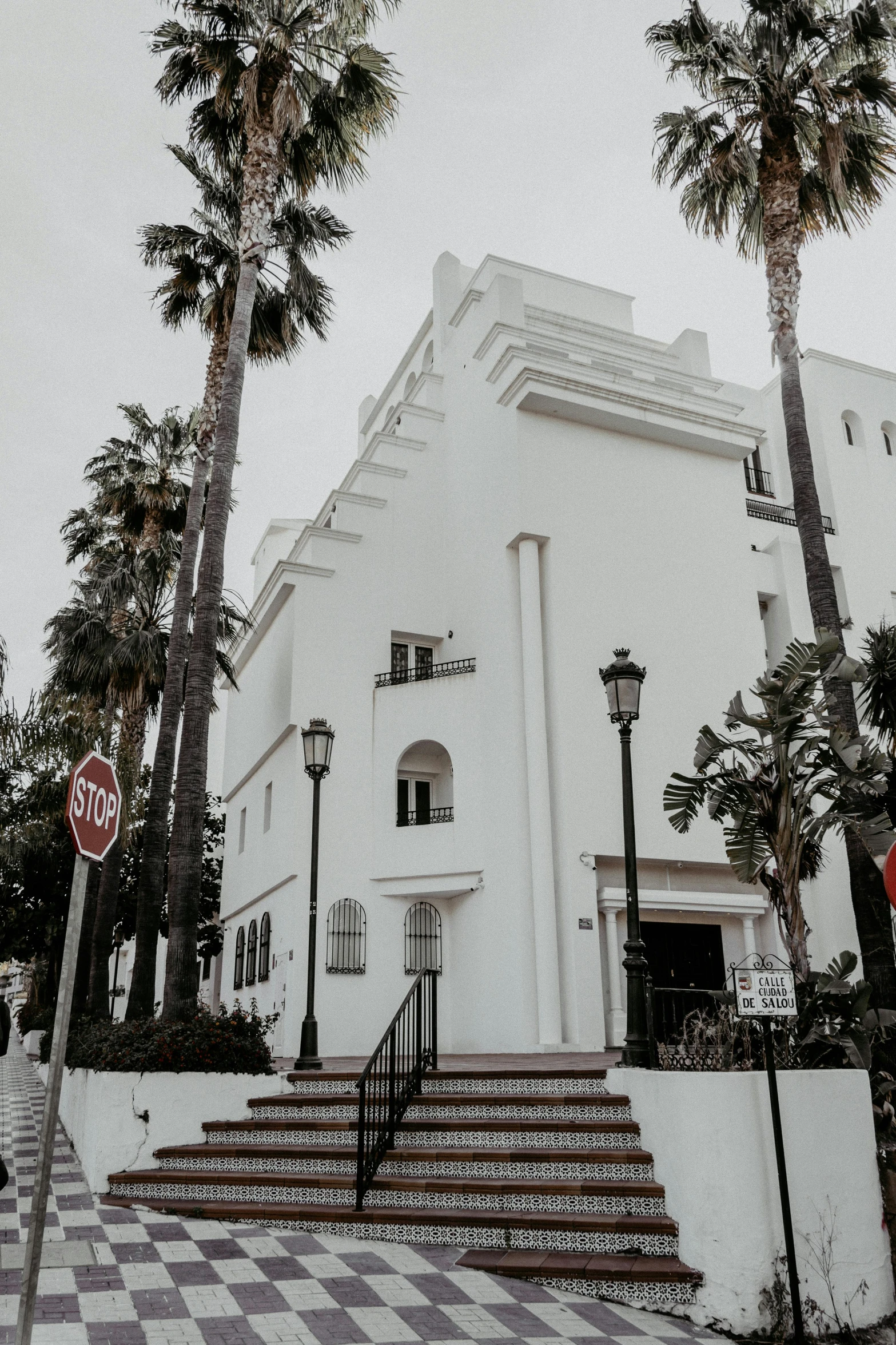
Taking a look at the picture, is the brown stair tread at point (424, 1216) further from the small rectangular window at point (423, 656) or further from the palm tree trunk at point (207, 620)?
the small rectangular window at point (423, 656)

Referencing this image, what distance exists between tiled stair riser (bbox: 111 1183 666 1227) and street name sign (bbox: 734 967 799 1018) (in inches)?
74.3

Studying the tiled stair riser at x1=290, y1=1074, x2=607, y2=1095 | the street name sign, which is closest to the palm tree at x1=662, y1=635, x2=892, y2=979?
the tiled stair riser at x1=290, y1=1074, x2=607, y2=1095

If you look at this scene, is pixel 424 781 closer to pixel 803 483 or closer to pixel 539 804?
pixel 539 804

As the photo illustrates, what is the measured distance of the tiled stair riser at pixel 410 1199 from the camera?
734 cm

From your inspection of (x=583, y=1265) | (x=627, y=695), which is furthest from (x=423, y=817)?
(x=583, y=1265)

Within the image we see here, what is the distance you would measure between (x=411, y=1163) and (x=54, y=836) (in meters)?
18.7

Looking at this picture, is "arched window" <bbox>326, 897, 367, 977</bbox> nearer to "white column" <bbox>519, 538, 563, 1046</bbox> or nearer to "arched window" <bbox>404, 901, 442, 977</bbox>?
"arched window" <bbox>404, 901, 442, 977</bbox>

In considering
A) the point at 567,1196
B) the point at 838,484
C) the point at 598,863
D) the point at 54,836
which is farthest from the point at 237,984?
the point at 838,484

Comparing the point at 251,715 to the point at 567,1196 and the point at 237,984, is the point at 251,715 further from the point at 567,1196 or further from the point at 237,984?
the point at 567,1196

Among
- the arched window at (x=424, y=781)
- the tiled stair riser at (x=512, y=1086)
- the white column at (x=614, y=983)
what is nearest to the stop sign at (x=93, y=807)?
the tiled stair riser at (x=512, y=1086)

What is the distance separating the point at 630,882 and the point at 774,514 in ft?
53.7

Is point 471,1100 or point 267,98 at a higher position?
point 267,98

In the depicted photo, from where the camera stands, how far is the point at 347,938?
59.0 feet

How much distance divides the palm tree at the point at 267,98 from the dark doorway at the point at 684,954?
8615mm
